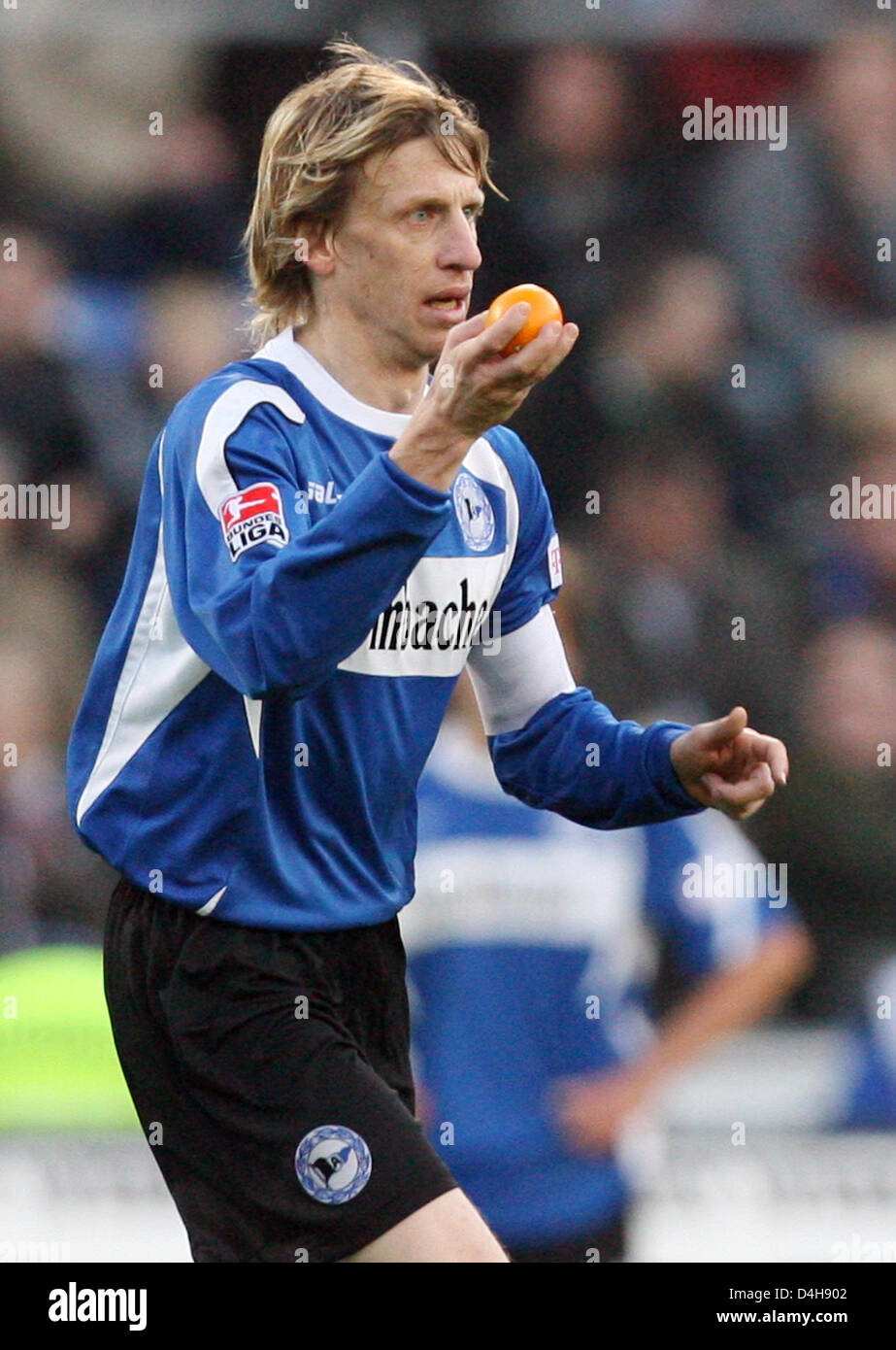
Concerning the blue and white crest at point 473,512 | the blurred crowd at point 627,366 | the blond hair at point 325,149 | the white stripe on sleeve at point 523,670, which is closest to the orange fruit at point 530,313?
the blond hair at point 325,149

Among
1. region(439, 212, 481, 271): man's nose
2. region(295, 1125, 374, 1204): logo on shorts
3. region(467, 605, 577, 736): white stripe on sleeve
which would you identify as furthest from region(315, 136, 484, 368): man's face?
region(295, 1125, 374, 1204): logo on shorts

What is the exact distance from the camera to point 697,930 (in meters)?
4.43

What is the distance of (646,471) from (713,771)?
12.3ft

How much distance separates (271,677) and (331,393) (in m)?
0.61

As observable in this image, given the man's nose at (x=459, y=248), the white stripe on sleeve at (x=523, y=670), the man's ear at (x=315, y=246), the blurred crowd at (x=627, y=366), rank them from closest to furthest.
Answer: the man's nose at (x=459, y=248) < the man's ear at (x=315, y=246) < the white stripe on sleeve at (x=523, y=670) < the blurred crowd at (x=627, y=366)

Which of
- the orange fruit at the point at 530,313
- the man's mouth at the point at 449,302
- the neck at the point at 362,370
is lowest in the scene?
the orange fruit at the point at 530,313

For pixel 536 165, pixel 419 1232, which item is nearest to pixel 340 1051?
pixel 419 1232

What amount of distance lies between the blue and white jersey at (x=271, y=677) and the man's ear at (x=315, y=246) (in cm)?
12

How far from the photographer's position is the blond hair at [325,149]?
307 cm

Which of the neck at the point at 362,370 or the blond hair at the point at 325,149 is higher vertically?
the blond hair at the point at 325,149

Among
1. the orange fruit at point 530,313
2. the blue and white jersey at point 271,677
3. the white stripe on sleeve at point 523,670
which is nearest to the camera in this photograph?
the orange fruit at point 530,313

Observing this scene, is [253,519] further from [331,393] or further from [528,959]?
[528,959]

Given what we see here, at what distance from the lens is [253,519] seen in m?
2.70

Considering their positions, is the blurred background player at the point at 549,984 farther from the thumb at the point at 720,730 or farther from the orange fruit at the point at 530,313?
the orange fruit at the point at 530,313
